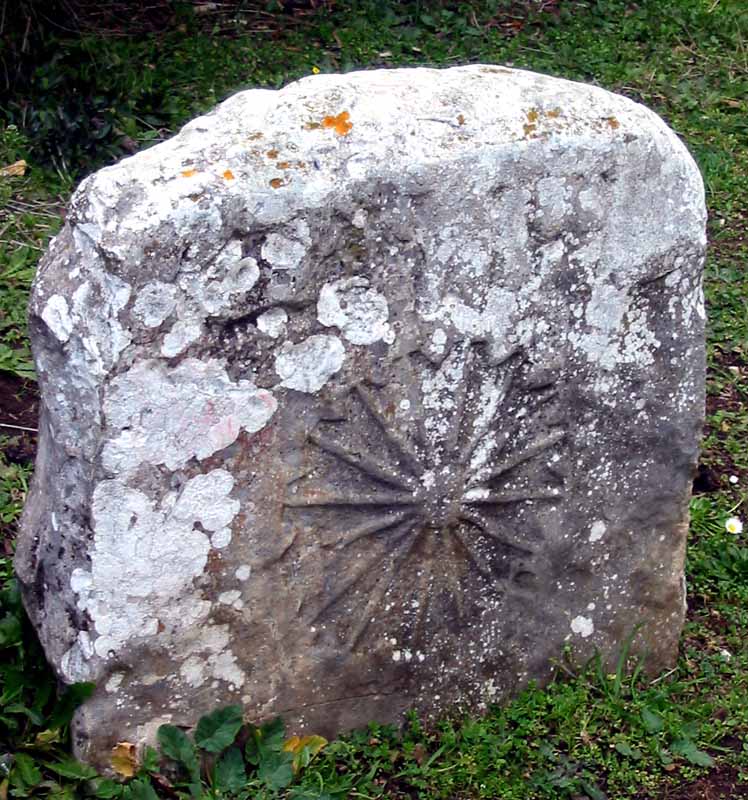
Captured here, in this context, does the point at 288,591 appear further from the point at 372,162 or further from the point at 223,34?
the point at 223,34

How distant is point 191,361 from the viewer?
8.34 ft

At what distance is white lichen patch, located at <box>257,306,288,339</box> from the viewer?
2576mm

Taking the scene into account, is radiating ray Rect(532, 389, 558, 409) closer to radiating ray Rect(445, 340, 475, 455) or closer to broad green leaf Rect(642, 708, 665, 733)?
radiating ray Rect(445, 340, 475, 455)

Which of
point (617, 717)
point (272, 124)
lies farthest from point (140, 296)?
point (617, 717)

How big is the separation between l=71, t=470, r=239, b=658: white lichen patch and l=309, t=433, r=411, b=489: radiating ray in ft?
0.67

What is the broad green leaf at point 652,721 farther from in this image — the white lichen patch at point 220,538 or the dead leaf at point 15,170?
the dead leaf at point 15,170

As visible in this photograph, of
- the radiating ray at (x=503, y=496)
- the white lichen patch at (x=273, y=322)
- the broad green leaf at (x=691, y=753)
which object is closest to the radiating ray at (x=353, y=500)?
the radiating ray at (x=503, y=496)

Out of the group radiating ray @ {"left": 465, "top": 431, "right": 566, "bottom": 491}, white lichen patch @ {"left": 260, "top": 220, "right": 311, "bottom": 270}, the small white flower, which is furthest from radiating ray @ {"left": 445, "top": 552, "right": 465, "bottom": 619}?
the small white flower

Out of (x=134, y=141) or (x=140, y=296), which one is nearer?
(x=140, y=296)

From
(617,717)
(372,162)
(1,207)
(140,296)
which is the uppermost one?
(372,162)

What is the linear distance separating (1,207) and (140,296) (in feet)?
8.69

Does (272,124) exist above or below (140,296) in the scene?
above

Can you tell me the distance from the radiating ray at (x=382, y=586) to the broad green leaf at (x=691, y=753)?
2.60 feet

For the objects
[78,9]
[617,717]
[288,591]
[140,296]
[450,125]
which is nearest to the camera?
[140,296]
